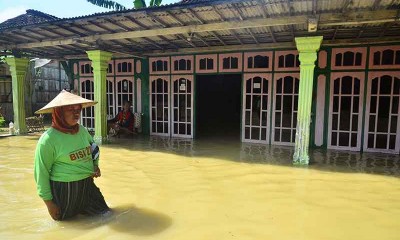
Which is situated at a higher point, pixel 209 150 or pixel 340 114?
pixel 340 114

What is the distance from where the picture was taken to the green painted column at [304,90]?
20.6 ft

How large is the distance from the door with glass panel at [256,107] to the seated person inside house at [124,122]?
391 centimetres

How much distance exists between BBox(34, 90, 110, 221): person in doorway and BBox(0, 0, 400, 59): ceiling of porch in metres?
3.52

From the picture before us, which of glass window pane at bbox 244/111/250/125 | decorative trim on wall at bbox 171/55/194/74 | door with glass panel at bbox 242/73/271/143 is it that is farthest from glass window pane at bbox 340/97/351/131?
decorative trim on wall at bbox 171/55/194/74

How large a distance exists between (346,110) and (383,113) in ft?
2.92

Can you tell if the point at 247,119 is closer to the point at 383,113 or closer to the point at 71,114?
the point at 383,113

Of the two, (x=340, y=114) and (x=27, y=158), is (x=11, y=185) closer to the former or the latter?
(x=27, y=158)

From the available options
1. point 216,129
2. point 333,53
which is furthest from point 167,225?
point 216,129

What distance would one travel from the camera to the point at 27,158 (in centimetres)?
689

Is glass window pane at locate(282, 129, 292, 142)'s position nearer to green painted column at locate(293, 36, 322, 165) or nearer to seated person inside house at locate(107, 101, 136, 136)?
green painted column at locate(293, 36, 322, 165)

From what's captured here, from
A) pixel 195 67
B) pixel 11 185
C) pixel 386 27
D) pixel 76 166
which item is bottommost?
pixel 11 185

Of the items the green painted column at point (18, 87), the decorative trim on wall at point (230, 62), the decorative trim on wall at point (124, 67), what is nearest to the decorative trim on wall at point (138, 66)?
the decorative trim on wall at point (124, 67)

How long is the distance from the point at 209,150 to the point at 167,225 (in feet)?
15.0

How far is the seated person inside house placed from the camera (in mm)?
9895
